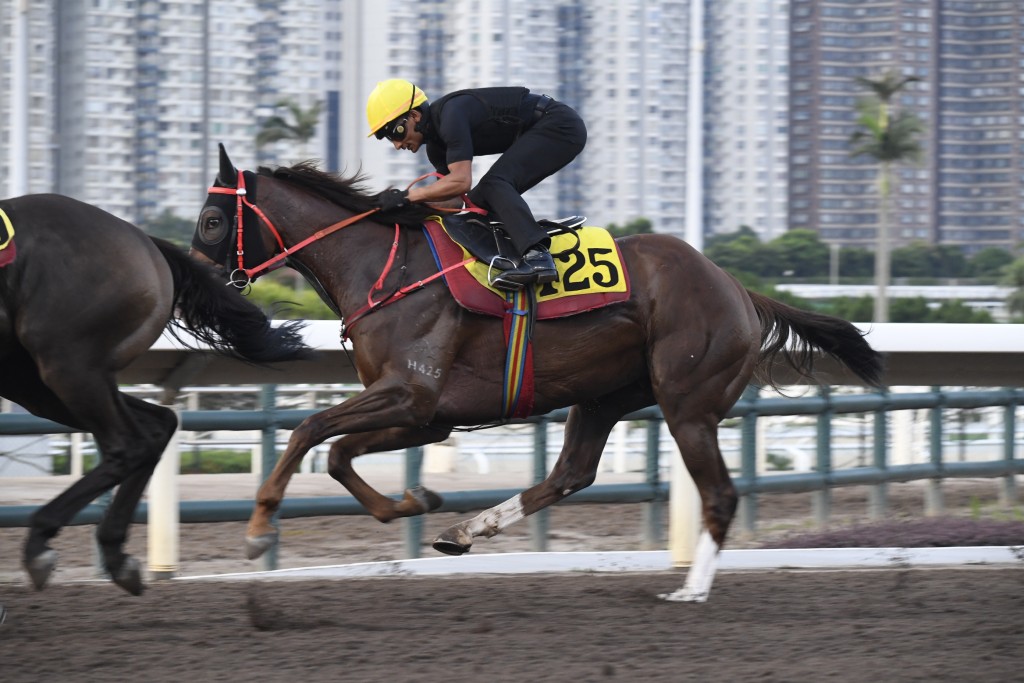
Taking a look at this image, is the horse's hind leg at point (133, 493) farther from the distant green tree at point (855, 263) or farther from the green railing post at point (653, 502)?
the distant green tree at point (855, 263)

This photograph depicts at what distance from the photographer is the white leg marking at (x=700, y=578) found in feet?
17.5

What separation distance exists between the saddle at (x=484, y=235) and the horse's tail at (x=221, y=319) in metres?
0.88

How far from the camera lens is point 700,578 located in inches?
211

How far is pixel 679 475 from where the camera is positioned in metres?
6.58

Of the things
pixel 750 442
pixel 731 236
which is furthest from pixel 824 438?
pixel 731 236

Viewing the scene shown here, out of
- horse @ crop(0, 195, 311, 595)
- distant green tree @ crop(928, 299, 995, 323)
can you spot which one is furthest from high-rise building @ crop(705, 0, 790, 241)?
horse @ crop(0, 195, 311, 595)

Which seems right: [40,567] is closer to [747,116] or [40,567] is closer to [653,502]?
[653,502]

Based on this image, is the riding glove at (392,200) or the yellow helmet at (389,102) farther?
the riding glove at (392,200)

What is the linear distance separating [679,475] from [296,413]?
1.94 meters

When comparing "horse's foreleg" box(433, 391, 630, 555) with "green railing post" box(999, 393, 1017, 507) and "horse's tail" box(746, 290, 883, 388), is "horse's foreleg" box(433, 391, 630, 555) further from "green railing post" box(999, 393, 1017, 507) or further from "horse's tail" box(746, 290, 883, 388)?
"green railing post" box(999, 393, 1017, 507)

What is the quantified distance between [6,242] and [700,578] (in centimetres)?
300

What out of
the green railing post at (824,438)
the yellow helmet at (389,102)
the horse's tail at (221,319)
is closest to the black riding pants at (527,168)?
the yellow helmet at (389,102)

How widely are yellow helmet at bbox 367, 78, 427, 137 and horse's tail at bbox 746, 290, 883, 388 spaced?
1.76 meters

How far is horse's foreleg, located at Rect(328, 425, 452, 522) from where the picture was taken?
5043mm
